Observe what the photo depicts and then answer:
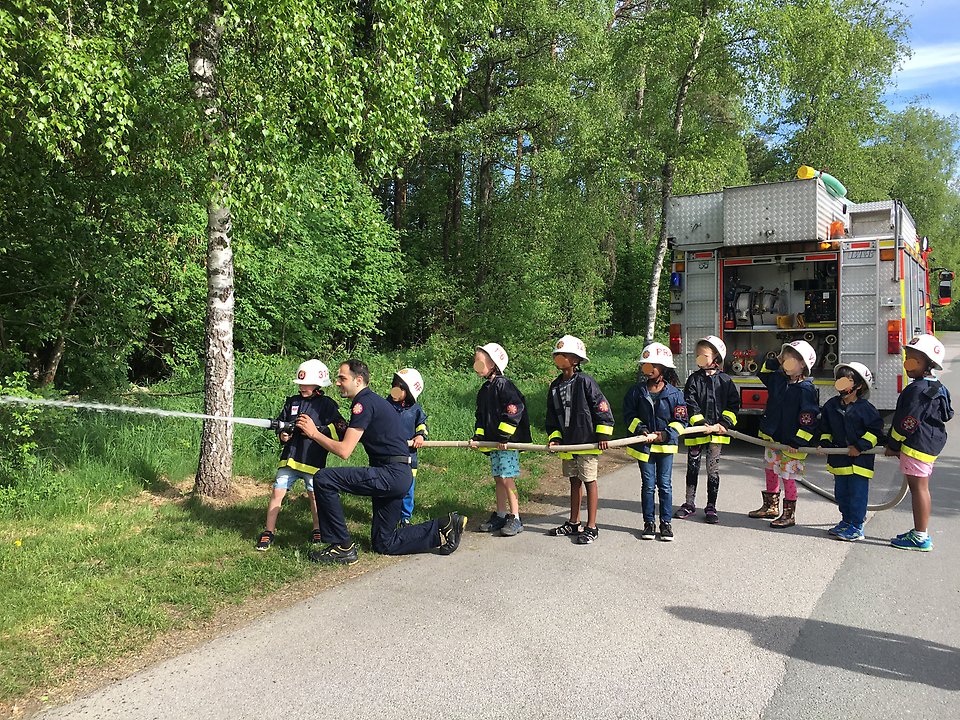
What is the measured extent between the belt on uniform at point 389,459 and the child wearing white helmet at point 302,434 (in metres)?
0.45

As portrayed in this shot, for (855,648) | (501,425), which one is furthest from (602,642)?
(501,425)

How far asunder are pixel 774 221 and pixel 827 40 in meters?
4.41

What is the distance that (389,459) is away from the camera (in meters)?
5.75

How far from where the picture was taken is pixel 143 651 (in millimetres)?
4023

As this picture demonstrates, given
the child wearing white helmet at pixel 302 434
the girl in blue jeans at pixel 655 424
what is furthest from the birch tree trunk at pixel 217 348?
the girl in blue jeans at pixel 655 424

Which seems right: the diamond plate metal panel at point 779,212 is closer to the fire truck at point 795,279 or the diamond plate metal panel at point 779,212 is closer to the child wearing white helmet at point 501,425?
the fire truck at point 795,279

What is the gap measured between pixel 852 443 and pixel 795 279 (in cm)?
529

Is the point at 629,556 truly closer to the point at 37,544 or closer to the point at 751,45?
the point at 37,544

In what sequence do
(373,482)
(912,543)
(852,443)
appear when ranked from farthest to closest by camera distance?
1. (852,443)
2. (912,543)
3. (373,482)

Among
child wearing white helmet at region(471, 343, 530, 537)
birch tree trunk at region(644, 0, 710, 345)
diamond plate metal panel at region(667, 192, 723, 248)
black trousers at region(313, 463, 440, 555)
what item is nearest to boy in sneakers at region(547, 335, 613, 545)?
child wearing white helmet at region(471, 343, 530, 537)

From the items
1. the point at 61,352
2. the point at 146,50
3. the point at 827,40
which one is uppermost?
the point at 827,40

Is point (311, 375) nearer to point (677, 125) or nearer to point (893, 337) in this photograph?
point (893, 337)

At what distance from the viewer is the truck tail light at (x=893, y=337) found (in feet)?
31.1


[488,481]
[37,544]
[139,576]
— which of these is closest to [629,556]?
[488,481]
